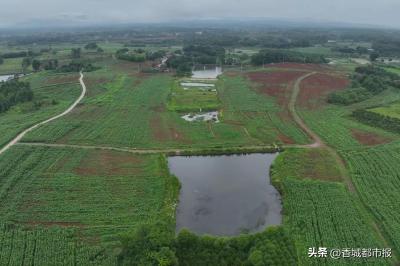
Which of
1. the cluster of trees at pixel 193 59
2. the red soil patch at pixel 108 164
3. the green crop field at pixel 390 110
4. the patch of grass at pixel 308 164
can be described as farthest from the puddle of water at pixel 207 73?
the red soil patch at pixel 108 164

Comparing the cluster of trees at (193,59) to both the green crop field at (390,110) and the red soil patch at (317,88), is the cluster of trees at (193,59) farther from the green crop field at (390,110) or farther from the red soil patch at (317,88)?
the green crop field at (390,110)

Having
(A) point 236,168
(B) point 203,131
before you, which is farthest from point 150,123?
(A) point 236,168

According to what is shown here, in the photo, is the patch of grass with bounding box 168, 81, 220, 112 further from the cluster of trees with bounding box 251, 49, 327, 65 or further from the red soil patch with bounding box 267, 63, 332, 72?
the cluster of trees with bounding box 251, 49, 327, 65

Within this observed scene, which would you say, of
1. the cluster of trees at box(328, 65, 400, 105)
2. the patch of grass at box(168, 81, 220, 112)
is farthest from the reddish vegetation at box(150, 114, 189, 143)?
the cluster of trees at box(328, 65, 400, 105)

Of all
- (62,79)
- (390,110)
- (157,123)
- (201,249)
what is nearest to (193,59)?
(62,79)

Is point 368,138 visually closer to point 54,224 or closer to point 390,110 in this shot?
point 390,110

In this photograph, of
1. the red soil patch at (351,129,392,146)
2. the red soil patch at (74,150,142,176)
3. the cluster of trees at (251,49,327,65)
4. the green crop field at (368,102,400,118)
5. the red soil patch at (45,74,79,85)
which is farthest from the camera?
the cluster of trees at (251,49,327,65)
